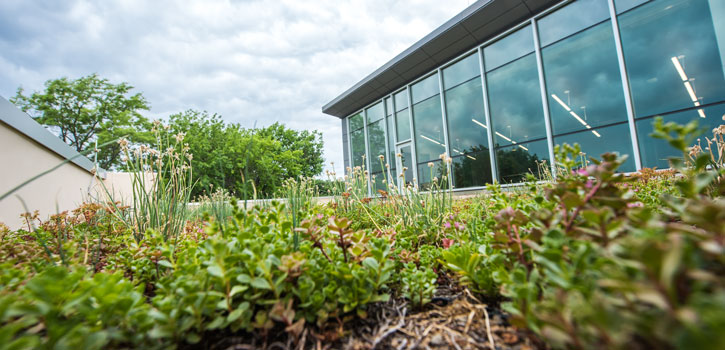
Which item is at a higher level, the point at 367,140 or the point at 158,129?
the point at 367,140

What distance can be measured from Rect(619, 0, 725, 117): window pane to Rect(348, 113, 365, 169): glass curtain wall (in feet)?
29.5

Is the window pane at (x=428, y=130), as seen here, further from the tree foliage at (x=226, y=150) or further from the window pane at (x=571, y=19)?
the tree foliage at (x=226, y=150)

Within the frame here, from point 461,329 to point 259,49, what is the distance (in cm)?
1330

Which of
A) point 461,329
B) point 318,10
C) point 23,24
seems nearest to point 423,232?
A: point 461,329

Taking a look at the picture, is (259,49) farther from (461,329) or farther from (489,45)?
(461,329)

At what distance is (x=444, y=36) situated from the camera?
7.61 m

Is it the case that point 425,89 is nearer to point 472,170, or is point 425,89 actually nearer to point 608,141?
point 472,170

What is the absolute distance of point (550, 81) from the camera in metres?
6.18

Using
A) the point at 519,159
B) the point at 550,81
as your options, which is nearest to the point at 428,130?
the point at 519,159

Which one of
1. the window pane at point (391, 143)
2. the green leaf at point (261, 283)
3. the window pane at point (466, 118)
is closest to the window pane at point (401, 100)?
the window pane at point (391, 143)

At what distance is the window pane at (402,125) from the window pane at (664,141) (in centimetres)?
624

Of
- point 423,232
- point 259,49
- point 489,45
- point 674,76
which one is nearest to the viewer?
point 423,232

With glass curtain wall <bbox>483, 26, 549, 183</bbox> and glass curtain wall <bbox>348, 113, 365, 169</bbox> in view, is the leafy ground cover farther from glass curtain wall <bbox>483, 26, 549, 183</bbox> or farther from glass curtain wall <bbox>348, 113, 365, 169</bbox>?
glass curtain wall <bbox>348, 113, 365, 169</bbox>

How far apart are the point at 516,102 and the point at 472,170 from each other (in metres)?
2.22
